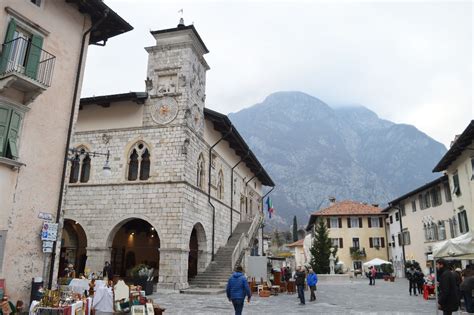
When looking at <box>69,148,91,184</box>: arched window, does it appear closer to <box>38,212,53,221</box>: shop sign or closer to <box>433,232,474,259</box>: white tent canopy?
<box>38,212,53,221</box>: shop sign

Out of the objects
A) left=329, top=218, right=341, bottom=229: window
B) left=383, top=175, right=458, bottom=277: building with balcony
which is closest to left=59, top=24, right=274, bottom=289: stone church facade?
left=383, top=175, right=458, bottom=277: building with balcony

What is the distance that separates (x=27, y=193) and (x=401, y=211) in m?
39.9

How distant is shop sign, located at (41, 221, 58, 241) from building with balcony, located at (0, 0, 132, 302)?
0.58ft

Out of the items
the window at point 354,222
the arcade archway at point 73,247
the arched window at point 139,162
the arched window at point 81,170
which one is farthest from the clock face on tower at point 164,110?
the window at point 354,222

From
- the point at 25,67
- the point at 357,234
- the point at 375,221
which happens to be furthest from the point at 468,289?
the point at 375,221

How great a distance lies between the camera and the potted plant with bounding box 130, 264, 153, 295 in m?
16.2

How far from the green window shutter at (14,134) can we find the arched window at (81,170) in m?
10.9

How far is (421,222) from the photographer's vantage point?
3612 cm

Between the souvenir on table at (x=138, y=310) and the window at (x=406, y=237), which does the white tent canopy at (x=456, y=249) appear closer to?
the souvenir on table at (x=138, y=310)

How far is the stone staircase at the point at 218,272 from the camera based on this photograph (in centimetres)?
2033

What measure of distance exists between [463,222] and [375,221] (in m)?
27.6

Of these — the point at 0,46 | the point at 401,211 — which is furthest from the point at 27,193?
the point at 401,211

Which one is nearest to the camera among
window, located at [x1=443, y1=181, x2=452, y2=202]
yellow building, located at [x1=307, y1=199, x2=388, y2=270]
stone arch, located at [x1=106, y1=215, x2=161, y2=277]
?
stone arch, located at [x1=106, y1=215, x2=161, y2=277]

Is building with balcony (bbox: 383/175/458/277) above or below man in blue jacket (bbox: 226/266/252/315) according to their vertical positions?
above
